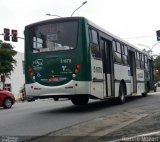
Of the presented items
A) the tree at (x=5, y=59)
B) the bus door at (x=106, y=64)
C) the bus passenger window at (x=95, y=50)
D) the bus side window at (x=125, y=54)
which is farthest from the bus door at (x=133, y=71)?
the tree at (x=5, y=59)

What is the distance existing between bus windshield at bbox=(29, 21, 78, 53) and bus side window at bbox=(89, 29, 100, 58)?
864 millimetres

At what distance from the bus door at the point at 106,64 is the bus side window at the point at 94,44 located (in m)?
0.75

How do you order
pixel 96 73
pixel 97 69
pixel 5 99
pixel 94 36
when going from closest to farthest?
pixel 96 73 < pixel 97 69 < pixel 94 36 < pixel 5 99

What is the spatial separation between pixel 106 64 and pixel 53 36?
3.01m

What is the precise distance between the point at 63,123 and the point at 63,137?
8.54 ft

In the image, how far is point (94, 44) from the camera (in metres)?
15.4

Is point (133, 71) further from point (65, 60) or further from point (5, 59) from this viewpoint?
point (5, 59)

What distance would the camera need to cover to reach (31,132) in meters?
10.2

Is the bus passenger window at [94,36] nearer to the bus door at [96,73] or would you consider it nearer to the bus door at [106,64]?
the bus door at [96,73]

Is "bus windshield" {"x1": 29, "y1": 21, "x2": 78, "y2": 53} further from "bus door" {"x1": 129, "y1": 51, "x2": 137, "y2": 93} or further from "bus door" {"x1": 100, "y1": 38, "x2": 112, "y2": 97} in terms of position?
"bus door" {"x1": 129, "y1": 51, "x2": 137, "y2": 93}

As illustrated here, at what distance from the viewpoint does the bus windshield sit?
48.0 ft

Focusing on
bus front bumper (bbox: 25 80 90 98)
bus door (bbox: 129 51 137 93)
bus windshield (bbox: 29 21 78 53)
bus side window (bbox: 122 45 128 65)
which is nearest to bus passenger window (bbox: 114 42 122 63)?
bus side window (bbox: 122 45 128 65)

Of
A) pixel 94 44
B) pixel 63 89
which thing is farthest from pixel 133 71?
pixel 63 89

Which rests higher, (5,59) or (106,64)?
(5,59)
